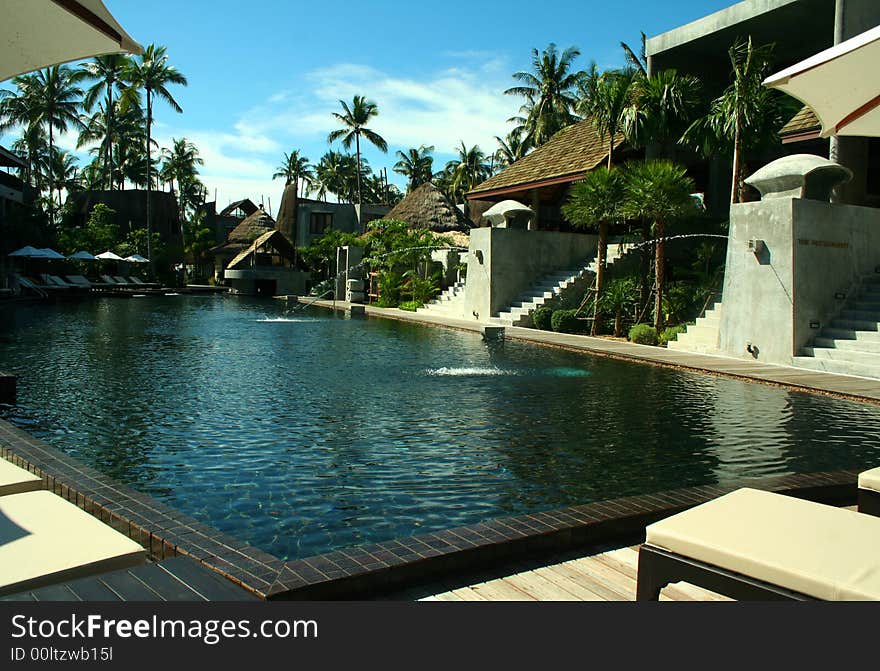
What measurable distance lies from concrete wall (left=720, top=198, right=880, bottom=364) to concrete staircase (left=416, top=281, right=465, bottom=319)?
13902 millimetres

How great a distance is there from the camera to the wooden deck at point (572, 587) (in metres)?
3.69

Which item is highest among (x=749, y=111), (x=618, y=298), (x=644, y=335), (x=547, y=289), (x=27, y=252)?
(x=749, y=111)

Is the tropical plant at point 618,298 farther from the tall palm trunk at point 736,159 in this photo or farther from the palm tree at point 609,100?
the palm tree at point 609,100

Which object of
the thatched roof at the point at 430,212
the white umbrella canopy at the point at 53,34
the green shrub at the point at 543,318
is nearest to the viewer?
the white umbrella canopy at the point at 53,34

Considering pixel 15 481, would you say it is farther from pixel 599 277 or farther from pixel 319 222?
pixel 319 222

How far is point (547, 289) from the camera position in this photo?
979 inches

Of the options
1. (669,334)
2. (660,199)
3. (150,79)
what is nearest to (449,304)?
(660,199)

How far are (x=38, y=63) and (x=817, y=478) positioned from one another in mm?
7089

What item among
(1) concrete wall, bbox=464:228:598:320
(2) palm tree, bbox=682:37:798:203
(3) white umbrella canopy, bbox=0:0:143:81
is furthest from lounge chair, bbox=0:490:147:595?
(1) concrete wall, bbox=464:228:598:320

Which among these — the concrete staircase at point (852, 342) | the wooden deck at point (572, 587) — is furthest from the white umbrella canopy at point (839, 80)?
the concrete staircase at point (852, 342)

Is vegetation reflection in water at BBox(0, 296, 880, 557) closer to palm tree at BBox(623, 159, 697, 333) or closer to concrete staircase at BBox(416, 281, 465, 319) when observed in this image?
palm tree at BBox(623, 159, 697, 333)

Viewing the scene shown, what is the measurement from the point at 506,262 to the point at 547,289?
1.71m

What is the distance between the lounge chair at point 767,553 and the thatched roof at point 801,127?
17.8m

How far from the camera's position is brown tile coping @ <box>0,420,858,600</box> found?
12.1 ft
